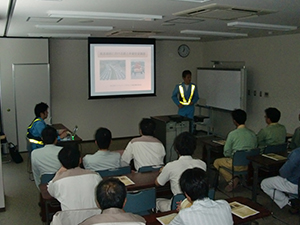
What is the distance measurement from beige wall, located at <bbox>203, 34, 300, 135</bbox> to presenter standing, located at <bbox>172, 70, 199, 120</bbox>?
1539mm

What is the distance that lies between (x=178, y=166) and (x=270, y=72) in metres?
5.13

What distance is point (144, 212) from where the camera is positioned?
335 centimetres

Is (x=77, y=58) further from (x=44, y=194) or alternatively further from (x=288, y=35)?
(x=44, y=194)

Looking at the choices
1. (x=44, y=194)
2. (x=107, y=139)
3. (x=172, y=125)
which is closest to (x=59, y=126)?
(x=172, y=125)

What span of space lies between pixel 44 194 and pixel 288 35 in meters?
6.07

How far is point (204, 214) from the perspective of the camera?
221 cm

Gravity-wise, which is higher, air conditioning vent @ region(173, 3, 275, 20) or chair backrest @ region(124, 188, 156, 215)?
air conditioning vent @ region(173, 3, 275, 20)

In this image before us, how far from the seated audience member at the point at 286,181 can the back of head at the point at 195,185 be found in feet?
6.57

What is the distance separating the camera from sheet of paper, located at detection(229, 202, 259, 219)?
2.73m

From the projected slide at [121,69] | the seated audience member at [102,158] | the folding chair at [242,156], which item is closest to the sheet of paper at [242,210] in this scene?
the seated audience member at [102,158]

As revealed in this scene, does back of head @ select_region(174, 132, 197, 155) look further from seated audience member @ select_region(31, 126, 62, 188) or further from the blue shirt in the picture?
seated audience member @ select_region(31, 126, 62, 188)

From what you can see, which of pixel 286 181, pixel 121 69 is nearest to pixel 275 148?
pixel 286 181

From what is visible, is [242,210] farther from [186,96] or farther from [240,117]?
[186,96]

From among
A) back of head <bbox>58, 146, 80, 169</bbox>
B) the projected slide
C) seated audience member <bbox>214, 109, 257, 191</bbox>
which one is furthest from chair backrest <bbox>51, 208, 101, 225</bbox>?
the projected slide
